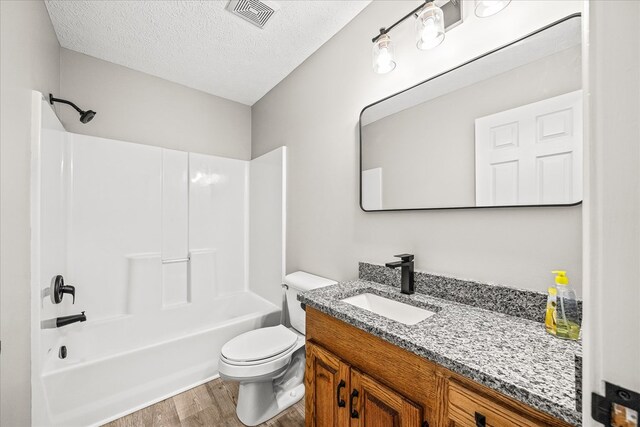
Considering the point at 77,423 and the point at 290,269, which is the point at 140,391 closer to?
the point at 77,423

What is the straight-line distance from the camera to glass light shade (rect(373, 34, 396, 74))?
134 cm

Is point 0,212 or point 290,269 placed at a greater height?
point 0,212

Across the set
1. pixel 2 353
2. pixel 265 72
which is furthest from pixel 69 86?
pixel 2 353

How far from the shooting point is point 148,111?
7.97 feet

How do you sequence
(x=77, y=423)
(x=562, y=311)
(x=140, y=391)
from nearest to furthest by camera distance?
(x=562, y=311) → (x=77, y=423) → (x=140, y=391)

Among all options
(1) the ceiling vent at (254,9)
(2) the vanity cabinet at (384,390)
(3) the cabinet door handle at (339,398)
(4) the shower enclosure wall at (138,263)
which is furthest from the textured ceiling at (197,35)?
(3) the cabinet door handle at (339,398)

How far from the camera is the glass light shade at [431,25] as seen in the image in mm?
1133

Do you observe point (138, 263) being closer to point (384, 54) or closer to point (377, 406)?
point (377, 406)

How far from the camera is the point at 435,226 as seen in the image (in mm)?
1301

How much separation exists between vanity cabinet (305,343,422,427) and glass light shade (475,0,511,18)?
1.41 metres

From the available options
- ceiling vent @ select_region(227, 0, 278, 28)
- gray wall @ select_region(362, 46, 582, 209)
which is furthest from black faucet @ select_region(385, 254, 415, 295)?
ceiling vent @ select_region(227, 0, 278, 28)

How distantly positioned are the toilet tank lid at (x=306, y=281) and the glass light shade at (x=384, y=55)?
4.27 ft

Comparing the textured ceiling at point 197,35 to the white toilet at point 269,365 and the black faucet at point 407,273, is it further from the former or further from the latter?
the white toilet at point 269,365

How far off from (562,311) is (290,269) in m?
1.80
